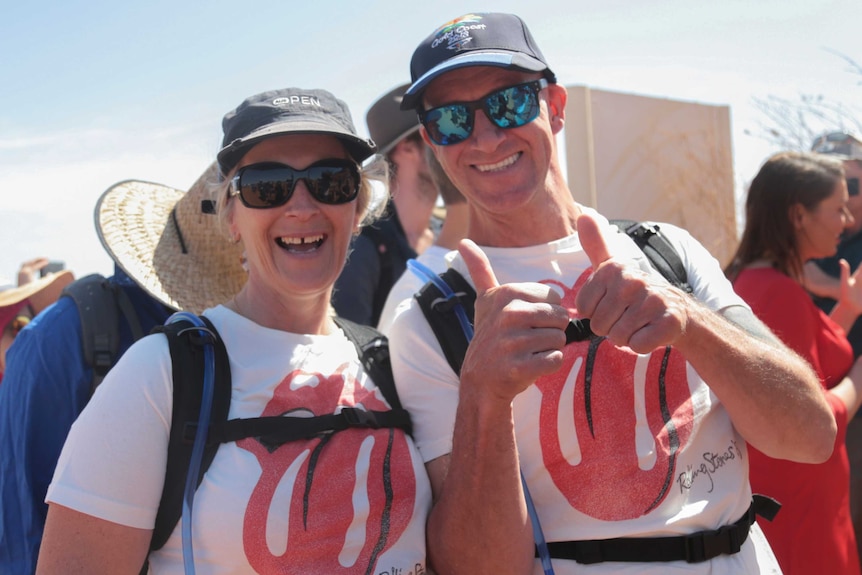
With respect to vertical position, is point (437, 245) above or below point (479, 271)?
below

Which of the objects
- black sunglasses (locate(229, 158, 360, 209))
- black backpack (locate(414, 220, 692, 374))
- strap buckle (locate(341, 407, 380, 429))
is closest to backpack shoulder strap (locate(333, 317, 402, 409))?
strap buckle (locate(341, 407, 380, 429))

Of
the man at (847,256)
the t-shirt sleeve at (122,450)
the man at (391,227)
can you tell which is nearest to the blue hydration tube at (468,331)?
the t-shirt sleeve at (122,450)

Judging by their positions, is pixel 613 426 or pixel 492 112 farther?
pixel 492 112

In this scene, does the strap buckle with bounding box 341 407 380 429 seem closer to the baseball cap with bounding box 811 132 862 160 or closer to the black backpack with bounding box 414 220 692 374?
the black backpack with bounding box 414 220 692 374

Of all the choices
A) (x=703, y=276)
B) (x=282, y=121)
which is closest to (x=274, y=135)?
(x=282, y=121)

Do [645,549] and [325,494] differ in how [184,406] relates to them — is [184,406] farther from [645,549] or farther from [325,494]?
[645,549]

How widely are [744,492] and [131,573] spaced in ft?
5.03

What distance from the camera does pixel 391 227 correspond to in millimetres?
3566

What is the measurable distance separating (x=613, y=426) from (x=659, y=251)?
21.9 inches

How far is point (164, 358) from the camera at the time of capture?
1827 millimetres

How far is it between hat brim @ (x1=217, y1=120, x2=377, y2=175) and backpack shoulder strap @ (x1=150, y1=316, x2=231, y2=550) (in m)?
0.49

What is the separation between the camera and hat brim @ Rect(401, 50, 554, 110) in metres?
2.07

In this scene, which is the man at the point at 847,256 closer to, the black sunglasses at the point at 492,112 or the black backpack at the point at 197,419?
the black sunglasses at the point at 492,112

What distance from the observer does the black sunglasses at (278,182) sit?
210cm
